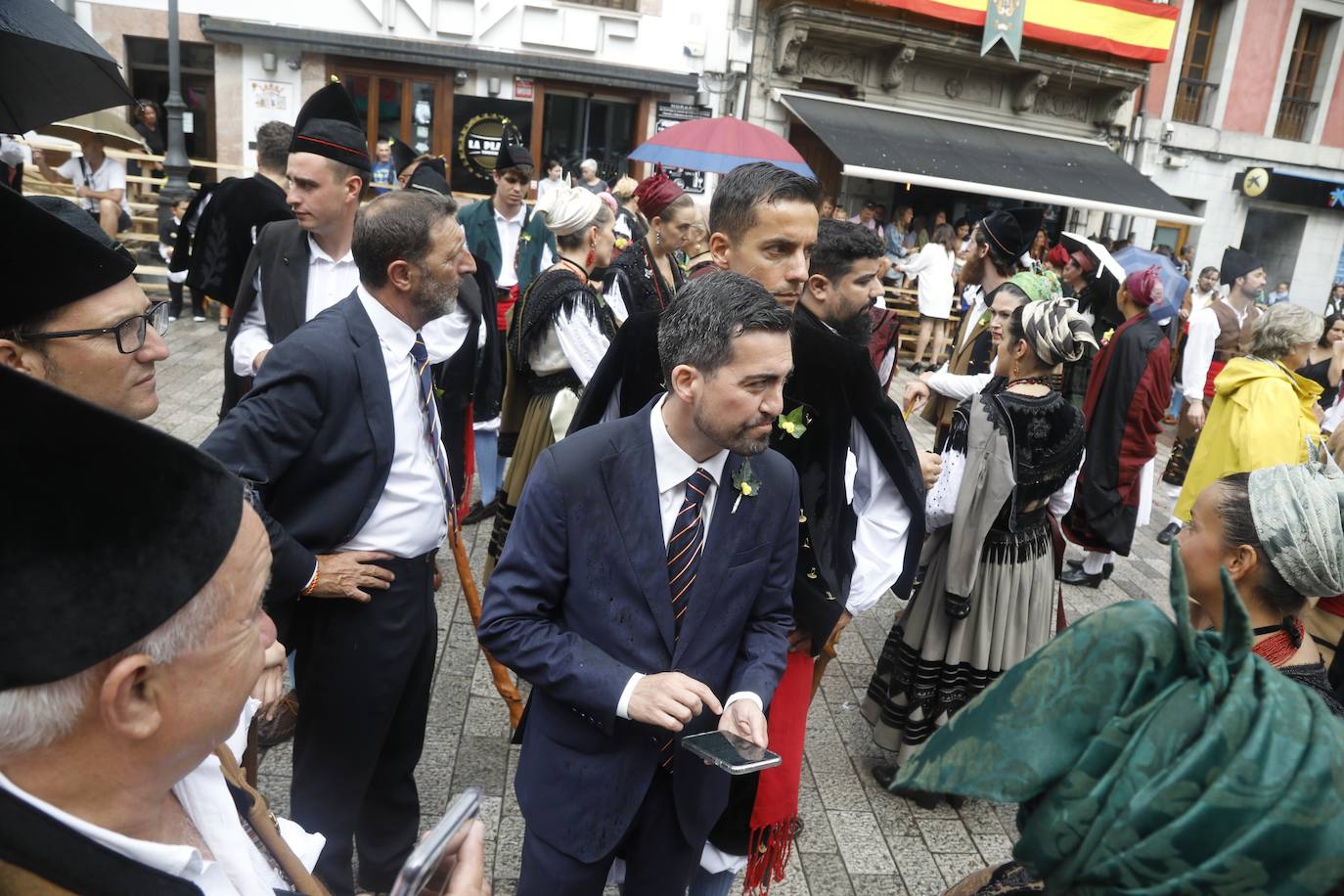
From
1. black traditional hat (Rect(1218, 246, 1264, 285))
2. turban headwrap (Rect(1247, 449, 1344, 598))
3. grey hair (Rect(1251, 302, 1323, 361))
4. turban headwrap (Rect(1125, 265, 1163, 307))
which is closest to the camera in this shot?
turban headwrap (Rect(1247, 449, 1344, 598))

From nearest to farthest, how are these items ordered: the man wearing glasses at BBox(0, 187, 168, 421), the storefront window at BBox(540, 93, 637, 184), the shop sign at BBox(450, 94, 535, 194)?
the man wearing glasses at BBox(0, 187, 168, 421) → the shop sign at BBox(450, 94, 535, 194) → the storefront window at BBox(540, 93, 637, 184)

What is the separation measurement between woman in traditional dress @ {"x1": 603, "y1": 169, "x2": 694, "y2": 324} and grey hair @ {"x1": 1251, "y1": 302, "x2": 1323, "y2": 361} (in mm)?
3128

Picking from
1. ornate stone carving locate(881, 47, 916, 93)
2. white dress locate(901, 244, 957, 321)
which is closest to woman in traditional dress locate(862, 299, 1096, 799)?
white dress locate(901, 244, 957, 321)

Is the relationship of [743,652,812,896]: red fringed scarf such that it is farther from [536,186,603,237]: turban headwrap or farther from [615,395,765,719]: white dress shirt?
[536,186,603,237]: turban headwrap

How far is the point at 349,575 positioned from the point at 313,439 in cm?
39

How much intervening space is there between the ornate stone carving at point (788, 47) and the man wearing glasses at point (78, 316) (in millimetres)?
15520

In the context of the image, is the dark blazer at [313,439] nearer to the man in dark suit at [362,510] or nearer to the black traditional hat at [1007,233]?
the man in dark suit at [362,510]

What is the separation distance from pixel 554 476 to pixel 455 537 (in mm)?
1250

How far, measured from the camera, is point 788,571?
2391 millimetres

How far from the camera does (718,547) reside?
7.19 ft

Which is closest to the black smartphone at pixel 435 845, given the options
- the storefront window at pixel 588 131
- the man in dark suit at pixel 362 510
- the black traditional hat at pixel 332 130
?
the man in dark suit at pixel 362 510

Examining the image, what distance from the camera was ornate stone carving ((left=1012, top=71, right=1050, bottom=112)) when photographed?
1777 centimetres

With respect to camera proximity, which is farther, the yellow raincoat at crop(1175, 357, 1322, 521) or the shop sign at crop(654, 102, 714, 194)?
the shop sign at crop(654, 102, 714, 194)

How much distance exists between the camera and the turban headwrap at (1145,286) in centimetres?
573
